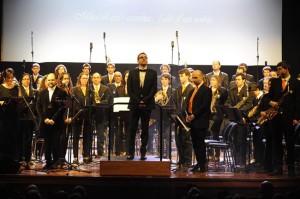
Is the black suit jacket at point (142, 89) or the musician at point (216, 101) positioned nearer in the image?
the black suit jacket at point (142, 89)

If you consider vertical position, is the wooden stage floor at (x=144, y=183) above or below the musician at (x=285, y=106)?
below

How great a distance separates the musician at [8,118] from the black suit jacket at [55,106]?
52cm

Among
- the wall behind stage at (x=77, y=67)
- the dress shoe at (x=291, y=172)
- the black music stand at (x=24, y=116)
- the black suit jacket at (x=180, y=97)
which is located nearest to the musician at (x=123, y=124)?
the black suit jacket at (x=180, y=97)

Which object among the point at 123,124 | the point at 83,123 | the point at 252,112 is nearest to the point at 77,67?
the point at 123,124

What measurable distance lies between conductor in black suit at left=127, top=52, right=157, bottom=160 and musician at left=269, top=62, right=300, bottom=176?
193 cm

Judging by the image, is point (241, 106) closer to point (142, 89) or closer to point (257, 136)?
point (257, 136)

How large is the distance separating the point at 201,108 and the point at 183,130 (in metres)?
1.20

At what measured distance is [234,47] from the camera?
14562 millimetres

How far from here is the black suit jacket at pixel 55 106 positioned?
29.6ft

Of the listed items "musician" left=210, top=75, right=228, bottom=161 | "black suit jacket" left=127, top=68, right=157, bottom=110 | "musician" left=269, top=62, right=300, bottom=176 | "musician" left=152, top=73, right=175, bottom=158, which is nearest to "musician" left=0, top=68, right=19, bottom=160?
"black suit jacket" left=127, top=68, right=157, bottom=110

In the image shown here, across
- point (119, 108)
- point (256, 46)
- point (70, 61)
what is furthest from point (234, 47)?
point (119, 108)

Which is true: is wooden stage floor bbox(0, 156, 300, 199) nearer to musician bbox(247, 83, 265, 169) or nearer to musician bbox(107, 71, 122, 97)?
musician bbox(247, 83, 265, 169)

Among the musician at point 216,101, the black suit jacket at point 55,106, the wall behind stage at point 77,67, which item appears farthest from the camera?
the wall behind stage at point 77,67

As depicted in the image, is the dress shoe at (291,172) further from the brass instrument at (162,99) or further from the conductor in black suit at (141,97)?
the brass instrument at (162,99)
